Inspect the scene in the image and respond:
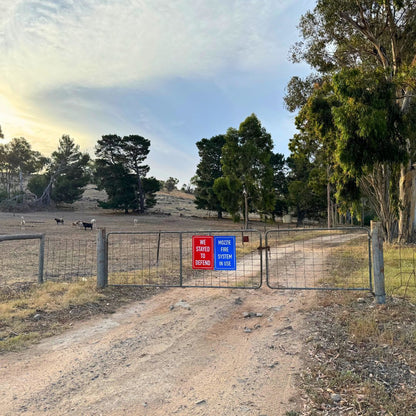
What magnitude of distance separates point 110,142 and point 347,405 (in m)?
54.5

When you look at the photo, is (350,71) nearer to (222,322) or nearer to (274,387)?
(222,322)

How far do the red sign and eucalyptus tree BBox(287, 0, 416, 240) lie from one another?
9.76m

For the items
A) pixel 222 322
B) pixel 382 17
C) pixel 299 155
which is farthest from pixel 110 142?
pixel 222 322

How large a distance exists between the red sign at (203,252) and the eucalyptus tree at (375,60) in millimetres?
9758

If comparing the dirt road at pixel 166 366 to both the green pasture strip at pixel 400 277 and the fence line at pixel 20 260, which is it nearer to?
the green pasture strip at pixel 400 277

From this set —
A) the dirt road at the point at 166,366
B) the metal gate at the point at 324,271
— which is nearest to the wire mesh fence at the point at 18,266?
the dirt road at the point at 166,366

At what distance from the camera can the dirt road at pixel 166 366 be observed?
3295 mm

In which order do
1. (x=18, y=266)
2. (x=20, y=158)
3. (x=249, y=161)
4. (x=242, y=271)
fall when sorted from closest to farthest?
(x=242, y=271) < (x=18, y=266) < (x=249, y=161) < (x=20, y=158)

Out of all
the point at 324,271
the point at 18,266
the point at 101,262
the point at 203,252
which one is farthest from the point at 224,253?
the point at 18,266

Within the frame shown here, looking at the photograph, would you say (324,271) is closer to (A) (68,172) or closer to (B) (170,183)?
→ (A) (68,172)

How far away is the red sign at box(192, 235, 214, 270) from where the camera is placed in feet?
25.3

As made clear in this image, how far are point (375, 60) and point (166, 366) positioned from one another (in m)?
23.2

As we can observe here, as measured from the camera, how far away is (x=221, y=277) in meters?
9.77

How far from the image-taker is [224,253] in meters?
7.61
